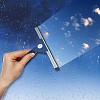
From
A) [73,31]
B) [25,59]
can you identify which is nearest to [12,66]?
[25,59]

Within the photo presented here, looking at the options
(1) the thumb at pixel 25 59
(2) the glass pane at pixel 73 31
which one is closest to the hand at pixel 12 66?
(1) the thumb at pixel 25 59

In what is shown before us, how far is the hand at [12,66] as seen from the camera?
2.00m

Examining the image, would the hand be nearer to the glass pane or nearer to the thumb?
the thumb

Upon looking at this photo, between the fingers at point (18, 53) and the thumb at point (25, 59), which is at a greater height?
the fingers at point (18, 53)

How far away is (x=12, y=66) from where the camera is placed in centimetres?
200

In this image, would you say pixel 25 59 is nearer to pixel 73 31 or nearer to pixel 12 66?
pixel 12 66

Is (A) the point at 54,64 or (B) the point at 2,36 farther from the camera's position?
(B) the point at 2,36

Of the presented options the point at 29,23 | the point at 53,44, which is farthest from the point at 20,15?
the point at 53,44

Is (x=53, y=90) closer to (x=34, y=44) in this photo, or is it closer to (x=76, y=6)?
(x=34, y=44)

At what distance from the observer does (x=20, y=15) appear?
215cm

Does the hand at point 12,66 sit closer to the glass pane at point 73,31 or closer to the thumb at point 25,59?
the thumb at point 25,59

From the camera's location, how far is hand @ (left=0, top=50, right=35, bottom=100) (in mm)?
2004

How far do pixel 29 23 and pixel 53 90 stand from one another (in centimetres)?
27

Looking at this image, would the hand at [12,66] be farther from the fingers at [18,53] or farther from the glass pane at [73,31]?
the glass pane at [73,31]
